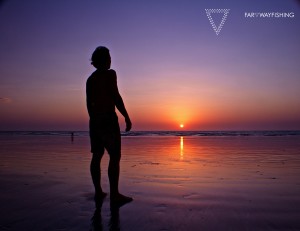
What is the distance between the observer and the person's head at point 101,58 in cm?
426

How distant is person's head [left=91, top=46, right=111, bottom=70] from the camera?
426cm

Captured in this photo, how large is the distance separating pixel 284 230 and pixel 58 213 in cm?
220

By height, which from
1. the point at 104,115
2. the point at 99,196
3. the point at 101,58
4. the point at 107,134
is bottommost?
the point at 99,196

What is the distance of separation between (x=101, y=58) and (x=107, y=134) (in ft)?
3.53

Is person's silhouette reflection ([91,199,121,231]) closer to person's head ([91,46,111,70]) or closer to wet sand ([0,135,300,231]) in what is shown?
wet sand ([0,135,300,231])

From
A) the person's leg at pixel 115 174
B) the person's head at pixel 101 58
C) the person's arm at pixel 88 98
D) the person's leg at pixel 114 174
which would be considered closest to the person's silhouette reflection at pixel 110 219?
the person's leg at pixel 115 174

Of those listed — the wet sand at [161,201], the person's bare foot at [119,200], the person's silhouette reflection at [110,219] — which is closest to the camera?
the person's silhouette reflection at [110,219]

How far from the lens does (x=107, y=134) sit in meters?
4.12

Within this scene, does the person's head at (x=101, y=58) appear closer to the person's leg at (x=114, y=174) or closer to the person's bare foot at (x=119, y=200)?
the person's leg at (x=114, y=174)

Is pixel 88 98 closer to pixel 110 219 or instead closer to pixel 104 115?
pixel 104 115

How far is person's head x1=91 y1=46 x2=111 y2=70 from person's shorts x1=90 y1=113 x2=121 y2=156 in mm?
727

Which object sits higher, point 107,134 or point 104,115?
point 104,115

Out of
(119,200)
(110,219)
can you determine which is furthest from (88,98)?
(110,219)

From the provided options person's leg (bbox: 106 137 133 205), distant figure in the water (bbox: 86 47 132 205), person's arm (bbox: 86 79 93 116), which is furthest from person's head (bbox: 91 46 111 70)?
person's leg (bbox: 106 137 133 205)
